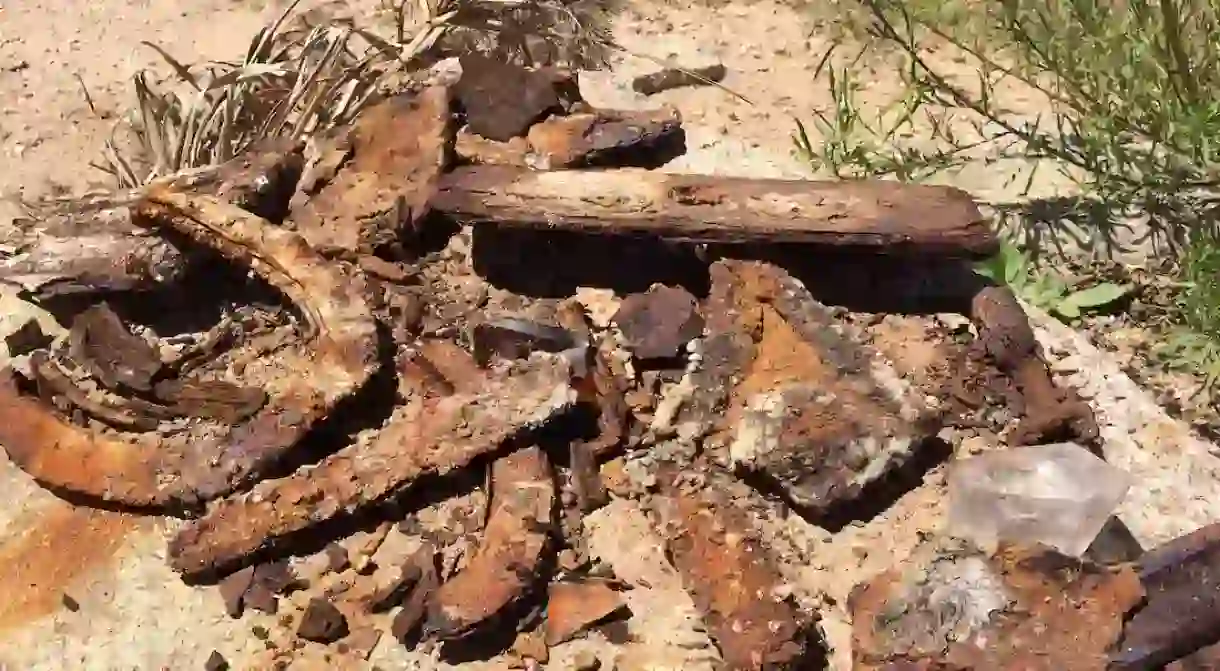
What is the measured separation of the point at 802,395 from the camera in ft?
6.95

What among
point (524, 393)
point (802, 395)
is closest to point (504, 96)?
point (524, 393)

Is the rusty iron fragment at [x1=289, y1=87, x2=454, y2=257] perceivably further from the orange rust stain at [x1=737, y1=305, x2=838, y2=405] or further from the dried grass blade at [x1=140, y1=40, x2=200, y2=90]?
the orange rust stain at [x1=737, y1=305, x2=838, y2=405]

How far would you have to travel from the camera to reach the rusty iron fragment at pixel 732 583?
1819 mm

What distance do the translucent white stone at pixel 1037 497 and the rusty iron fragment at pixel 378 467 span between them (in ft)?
2.55

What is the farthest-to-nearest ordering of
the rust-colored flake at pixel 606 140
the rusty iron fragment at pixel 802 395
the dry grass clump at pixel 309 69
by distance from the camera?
the dry grass clump at pixel 309 69 < the rust-colored flake at pixel 606 140 < the rusty iron fragment at pixel 802 395

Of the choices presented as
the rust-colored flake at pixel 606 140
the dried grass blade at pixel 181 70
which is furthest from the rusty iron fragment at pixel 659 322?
the dried grass blade at pixel 181 70

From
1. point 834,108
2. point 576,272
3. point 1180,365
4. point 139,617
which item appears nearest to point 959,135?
point 834,108

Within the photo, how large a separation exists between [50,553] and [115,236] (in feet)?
2.51

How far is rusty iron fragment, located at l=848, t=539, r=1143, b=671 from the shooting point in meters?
1.66

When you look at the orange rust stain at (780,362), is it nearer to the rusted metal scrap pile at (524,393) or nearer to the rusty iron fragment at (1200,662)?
the rusted metal scrap pile at (524,393)

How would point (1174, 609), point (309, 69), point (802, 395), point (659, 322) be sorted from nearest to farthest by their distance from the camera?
point (1174, 609) < point (802, 395) < point (659, 322) < point (309, 69)

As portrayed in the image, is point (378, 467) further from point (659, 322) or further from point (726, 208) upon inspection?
point (726, 208)

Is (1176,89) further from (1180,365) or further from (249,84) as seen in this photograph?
(249,84)

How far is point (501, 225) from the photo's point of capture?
7.86ft
